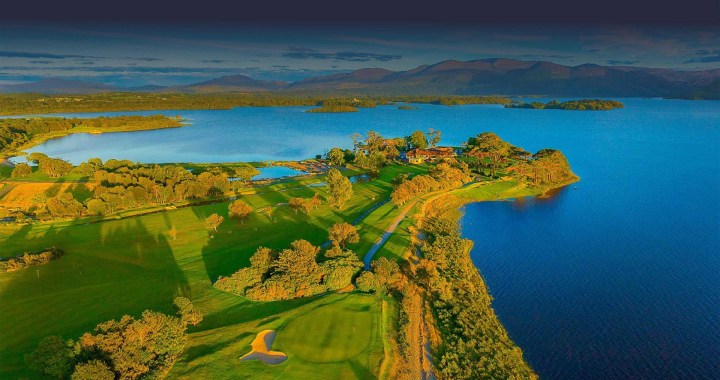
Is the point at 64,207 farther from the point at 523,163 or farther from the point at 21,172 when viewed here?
the point at 523,163

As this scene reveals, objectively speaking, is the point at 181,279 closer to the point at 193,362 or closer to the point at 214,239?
the point at 214,239

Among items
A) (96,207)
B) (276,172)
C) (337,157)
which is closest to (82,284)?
(96,207)

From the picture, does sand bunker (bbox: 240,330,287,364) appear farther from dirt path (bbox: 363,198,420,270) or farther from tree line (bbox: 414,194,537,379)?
dirt path (bbox: 363,198,420,270)

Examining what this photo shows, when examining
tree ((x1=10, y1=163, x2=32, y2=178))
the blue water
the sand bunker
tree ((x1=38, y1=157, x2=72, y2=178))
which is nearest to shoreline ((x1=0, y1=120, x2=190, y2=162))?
tree ((x1=10, y1=163, x2=32, y2=178))

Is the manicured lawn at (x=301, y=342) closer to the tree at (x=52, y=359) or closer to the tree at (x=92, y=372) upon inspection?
the tree at (x=92, y=372)

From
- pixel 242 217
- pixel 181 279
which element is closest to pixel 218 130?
pixel 242 217

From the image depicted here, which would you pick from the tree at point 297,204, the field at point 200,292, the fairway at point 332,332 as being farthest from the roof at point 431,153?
the fairway at point 332,332
